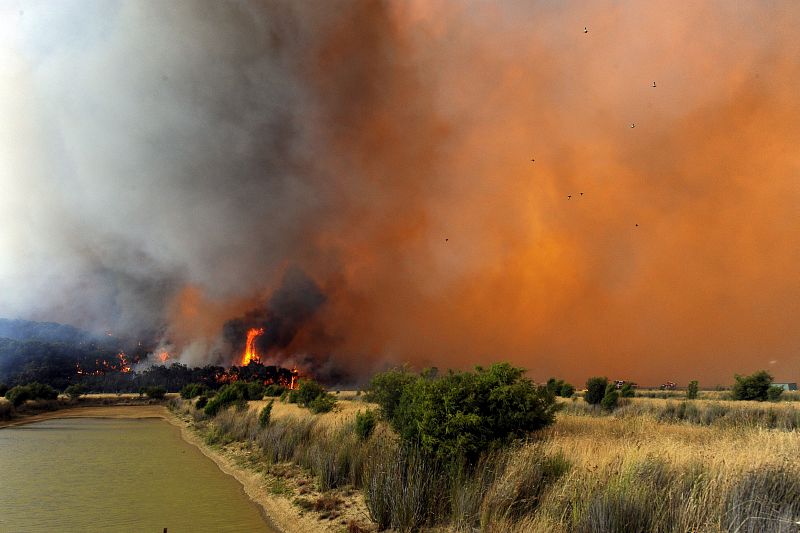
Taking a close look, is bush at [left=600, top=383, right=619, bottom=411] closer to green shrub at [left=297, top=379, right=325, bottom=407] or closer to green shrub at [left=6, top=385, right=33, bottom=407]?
green shrub at [left=297, top=379, right=325, bottom=407]

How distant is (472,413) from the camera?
→ 1364 cm

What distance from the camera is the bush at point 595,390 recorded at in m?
42.8

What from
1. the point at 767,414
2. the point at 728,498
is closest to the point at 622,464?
the point at 728,498

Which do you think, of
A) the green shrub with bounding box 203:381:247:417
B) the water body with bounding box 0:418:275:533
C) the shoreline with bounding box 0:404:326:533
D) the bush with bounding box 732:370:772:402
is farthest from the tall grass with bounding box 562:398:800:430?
the green shrub with bounding box 203:381:247:417

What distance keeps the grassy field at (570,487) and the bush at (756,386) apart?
110ft

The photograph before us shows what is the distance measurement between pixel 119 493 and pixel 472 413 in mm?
14600

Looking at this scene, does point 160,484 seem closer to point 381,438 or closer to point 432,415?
point 381,438

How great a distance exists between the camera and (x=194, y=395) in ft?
302

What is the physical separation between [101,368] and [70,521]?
629ft

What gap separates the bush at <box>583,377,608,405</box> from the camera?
140 ft

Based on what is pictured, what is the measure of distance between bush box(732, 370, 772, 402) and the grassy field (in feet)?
110

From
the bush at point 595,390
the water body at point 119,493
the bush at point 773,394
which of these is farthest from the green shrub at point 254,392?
the bush at point 773,394

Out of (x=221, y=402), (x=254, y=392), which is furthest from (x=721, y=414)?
(x=254, y=392)

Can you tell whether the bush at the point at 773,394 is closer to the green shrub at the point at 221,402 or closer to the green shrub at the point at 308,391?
the green shrub at the point at 308,391
